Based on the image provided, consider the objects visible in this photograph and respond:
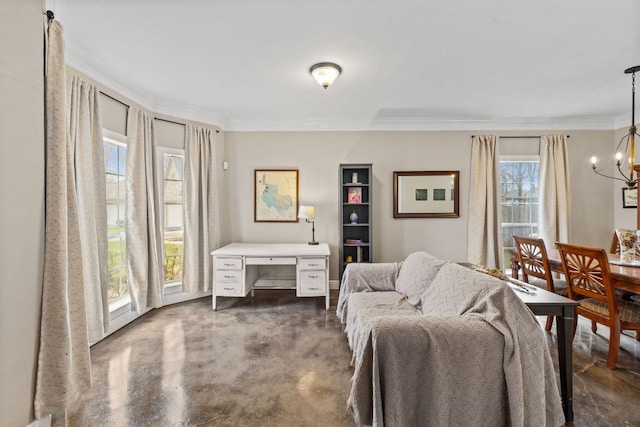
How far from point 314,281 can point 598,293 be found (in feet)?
8.48

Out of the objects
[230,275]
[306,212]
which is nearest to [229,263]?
[230,275]

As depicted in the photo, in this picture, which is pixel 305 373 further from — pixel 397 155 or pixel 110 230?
pixel 397 155

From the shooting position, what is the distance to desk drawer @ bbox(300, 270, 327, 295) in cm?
351

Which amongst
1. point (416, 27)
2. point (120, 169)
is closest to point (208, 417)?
point (120, 169)

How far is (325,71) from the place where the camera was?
8.55 ft

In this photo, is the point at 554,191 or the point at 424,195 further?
the point at 424,195

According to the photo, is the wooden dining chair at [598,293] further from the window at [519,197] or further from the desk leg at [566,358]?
the window at [519,197]

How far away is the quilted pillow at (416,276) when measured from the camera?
7.60 ft

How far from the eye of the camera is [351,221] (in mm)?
4180

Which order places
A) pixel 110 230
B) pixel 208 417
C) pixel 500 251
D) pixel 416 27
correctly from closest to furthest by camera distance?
pixel 208 417 → pixel 416 27 → pixel 110 230 → pixel 500 251

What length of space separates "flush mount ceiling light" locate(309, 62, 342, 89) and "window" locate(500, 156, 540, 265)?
3102 millimetres

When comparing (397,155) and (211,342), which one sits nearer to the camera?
(211,342)

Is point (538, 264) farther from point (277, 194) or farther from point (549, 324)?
point (277, 194)

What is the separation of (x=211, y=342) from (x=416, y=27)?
3.15m
